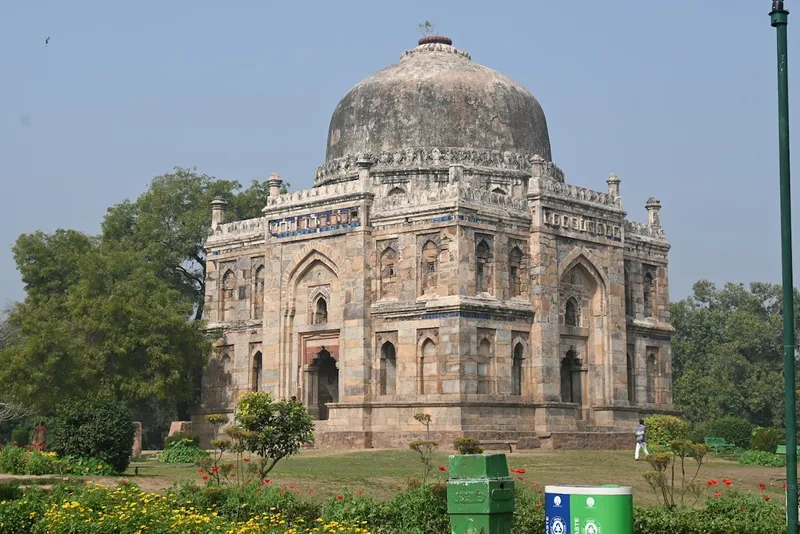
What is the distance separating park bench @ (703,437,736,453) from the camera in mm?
38459

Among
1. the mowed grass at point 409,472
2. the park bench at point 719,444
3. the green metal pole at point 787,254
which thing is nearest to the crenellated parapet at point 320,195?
the mowed grass at point 409,472

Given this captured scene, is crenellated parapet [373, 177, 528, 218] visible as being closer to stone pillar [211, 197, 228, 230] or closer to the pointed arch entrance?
the pointed arch entrance

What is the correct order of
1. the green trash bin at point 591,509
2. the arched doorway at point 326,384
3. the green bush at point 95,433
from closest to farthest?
1. the green trash bin at point 591,509
2. the green bush at point 95,433
3. the arched doorway at point 326,384

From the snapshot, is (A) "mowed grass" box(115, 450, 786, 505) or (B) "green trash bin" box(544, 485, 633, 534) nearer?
(B) "green trash bin" box(544, 485, 633, 534)

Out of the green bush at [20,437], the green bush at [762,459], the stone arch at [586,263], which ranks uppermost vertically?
the stone arch at [586,263]

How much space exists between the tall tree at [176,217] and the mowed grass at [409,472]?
51.7ft

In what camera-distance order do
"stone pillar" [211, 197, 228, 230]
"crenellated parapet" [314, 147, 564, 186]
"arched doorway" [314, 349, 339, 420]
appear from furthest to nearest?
"stone pillar" [211, 197, 228, 230], "arched doorway" [314, 349, 339, 420], "crenellated parapet" [314, 147, 564, 186]

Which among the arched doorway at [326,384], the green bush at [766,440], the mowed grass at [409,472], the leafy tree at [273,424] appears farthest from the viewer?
the arched doorway at [326,384]

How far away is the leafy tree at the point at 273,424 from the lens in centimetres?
2498

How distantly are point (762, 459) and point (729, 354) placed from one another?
2776cm

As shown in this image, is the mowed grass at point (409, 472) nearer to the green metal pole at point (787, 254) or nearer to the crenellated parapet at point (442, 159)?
the green metal pole at point (787, 254)

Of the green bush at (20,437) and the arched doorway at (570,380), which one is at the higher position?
the arched doorway at (570,380)

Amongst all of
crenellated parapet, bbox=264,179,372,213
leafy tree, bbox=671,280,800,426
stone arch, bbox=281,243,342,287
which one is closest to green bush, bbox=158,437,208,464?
stone arch, bbox=281,243,342,287

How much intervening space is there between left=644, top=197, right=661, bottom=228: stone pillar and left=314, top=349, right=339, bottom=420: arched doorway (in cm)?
1227
